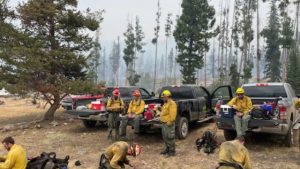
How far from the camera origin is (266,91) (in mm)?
11492

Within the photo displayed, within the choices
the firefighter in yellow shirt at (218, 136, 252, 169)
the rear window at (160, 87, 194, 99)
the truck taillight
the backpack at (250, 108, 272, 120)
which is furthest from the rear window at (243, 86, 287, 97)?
the firefighter in yellow shirt at (218, 136, 252, 169)

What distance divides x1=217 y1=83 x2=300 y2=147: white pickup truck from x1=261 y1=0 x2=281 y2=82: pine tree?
4663 cm

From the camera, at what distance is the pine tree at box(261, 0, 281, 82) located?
56219 millimetres

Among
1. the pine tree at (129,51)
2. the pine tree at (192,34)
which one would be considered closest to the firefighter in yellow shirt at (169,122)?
the pine tree at (192,34)

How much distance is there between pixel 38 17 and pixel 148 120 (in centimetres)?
859

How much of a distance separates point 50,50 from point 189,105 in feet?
25.4

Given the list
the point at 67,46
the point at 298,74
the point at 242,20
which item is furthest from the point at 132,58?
the point at 67,46

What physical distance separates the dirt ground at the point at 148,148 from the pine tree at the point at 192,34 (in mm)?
22312

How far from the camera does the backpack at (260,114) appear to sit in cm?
1007

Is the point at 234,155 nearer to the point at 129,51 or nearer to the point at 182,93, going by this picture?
the point at 182,93

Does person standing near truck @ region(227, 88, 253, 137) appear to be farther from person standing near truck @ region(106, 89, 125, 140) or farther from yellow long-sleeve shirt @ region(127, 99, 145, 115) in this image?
person standing near truck @ region(106, 89, 125, 140)

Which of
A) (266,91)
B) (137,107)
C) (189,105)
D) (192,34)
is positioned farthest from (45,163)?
(192,34)

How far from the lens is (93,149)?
11.2 metres

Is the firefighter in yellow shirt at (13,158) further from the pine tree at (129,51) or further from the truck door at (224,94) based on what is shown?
the pine tree at (129,51)
